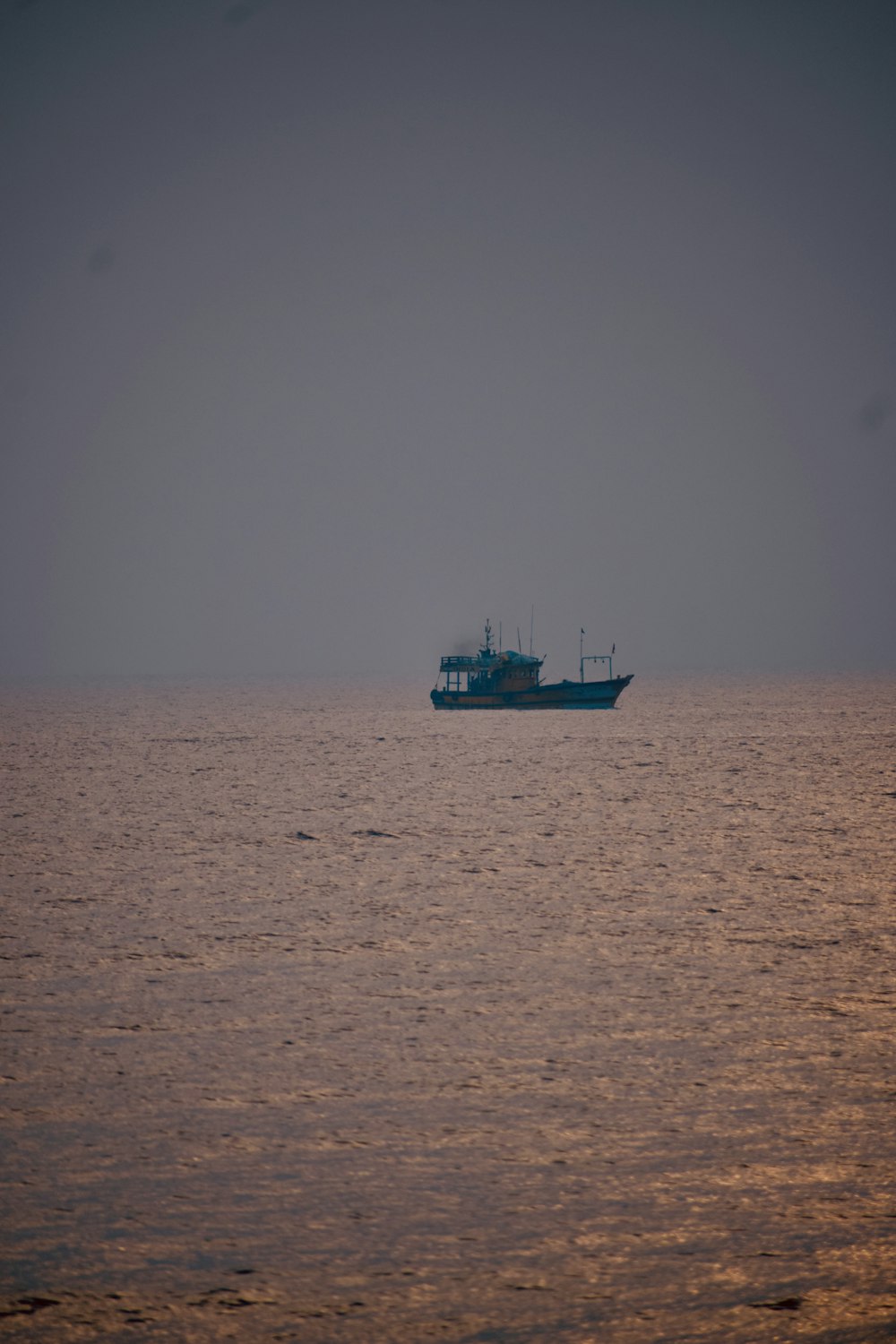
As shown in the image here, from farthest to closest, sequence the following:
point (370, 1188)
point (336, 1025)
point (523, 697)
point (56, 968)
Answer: point (523, 697) < point (56, 968) < point (336, 1025) < point (370, 1188)

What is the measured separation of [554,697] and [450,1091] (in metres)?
83.1

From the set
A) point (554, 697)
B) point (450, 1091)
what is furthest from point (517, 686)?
point (450, 1091)

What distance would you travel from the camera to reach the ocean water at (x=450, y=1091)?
5.34 metres

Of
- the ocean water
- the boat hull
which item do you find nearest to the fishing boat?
the boat hull

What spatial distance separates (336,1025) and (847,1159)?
14.3ft

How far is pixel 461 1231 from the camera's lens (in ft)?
19.4

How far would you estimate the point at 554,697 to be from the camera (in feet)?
297

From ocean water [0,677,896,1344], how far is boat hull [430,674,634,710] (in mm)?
69968

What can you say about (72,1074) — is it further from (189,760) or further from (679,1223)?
(189,760)

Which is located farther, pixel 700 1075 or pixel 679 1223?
pixel 700 1075

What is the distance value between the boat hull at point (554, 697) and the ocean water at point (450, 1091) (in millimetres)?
69968

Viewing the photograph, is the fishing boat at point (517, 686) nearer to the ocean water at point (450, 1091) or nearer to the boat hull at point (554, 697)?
the boat hull at point (554, 697)

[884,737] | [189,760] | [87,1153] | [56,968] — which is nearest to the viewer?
[87,1153]

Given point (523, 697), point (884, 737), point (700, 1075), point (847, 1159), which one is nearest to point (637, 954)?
point (700, 1075)
